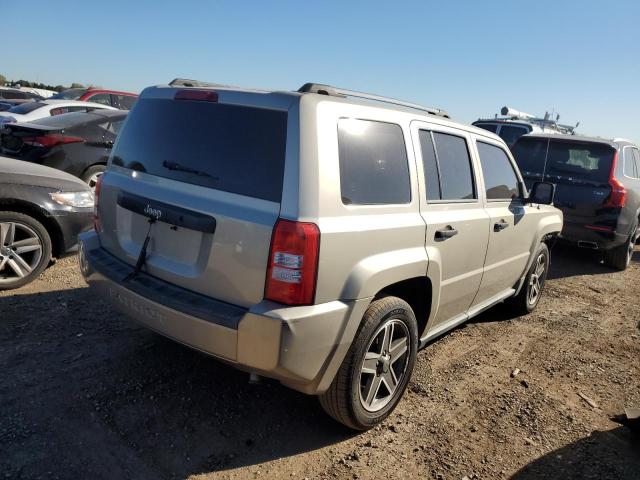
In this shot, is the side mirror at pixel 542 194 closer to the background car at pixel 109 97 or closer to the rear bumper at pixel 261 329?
the rear bumper at pixel 261 329

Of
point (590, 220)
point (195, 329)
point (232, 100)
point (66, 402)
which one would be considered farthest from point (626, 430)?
point (590, 220)

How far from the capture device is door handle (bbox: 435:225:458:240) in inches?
124

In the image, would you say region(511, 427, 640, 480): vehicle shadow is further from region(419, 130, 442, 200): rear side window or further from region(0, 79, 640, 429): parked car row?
region(419, 130, 442, 200): rear side window

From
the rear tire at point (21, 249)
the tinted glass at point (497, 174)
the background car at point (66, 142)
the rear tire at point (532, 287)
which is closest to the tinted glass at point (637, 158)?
the rear tire at point (532, 287)

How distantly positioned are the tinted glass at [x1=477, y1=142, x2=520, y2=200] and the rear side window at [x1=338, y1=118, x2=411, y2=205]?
4.23 feet

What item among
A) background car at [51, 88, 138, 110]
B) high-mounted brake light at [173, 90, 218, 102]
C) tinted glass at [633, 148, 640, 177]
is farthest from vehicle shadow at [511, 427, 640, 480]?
background car at [51, 88, 138, 110]

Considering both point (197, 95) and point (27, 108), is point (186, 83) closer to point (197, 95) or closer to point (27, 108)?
point (197, 95)

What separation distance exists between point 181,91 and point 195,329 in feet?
4.63

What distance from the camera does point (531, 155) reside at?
7.65 metres

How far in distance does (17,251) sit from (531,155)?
7027mm

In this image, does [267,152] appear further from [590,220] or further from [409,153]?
[590,220]

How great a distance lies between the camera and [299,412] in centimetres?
312

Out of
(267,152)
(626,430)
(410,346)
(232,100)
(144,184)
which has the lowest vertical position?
(626,430)

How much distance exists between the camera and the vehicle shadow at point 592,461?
278 cm
